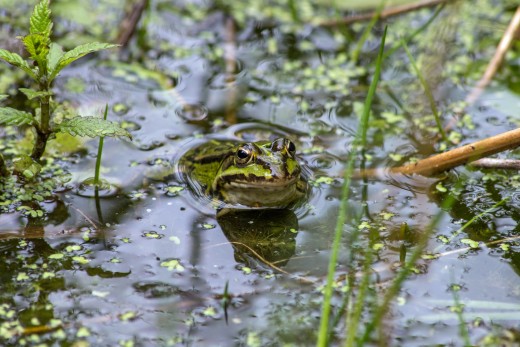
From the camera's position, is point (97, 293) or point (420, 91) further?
point (420, 91)

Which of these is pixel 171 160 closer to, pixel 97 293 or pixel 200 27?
pixel 97 293

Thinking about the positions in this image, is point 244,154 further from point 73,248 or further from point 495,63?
point 495,63

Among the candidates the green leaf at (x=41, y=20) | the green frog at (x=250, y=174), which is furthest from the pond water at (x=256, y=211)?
the green leaf at (x=41, y=20)

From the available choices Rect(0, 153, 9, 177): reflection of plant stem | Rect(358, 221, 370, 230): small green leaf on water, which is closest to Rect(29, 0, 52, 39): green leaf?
Rect(0, 153, 9, 177): reflection of plant stem

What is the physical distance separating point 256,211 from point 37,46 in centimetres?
149

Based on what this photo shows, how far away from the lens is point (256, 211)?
3703 millimetres

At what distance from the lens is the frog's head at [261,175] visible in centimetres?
350

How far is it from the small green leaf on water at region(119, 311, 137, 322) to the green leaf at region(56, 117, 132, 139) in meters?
0.93

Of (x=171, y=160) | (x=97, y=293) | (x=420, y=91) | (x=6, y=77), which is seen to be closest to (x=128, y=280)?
(x=97, y=293)

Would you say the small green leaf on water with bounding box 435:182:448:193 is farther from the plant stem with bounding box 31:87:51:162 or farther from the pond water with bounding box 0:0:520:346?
the plant stem with bounding box 31:87:51:162

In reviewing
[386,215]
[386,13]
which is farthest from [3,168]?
[386,13]

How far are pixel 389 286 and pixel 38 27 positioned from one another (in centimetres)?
213

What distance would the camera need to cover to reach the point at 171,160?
4070 mm

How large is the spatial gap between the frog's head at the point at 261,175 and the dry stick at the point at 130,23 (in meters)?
1.90
